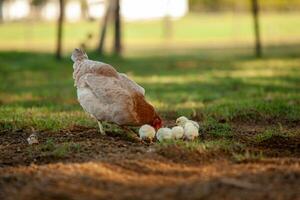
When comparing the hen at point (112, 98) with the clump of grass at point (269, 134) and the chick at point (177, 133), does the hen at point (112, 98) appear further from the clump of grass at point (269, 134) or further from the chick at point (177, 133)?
the clump of grass at point (269, 134)

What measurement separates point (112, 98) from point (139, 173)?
1.71 meters

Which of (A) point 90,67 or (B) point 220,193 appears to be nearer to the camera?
(B) point 220,193

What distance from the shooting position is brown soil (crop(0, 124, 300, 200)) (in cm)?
485

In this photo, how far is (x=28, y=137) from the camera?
780cm

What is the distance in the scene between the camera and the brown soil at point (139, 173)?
4.85 m

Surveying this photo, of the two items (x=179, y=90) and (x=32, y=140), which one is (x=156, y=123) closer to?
(x=32, y=140)

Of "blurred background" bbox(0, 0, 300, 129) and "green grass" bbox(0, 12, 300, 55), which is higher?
"blurred background" bbox(0, 0, 300, 129)

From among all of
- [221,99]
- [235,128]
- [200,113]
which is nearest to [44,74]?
[221,99]

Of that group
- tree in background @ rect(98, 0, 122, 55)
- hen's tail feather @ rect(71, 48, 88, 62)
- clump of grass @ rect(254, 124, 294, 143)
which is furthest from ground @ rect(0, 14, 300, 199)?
tree in background @ rect(98, 0, 122, 55)

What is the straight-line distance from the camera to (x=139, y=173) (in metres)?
5.59

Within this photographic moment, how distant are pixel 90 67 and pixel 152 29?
45.2m

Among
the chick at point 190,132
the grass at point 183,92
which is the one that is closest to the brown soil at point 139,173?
the grass at point 183,92

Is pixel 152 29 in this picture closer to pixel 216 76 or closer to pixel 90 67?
pixel 216 76

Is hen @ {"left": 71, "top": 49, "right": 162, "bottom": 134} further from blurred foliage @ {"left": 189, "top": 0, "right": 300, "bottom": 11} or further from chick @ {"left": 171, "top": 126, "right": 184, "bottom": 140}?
blurred foliage @ {"left": 189, "top": 0, "right": 300, "bottom": 11}
